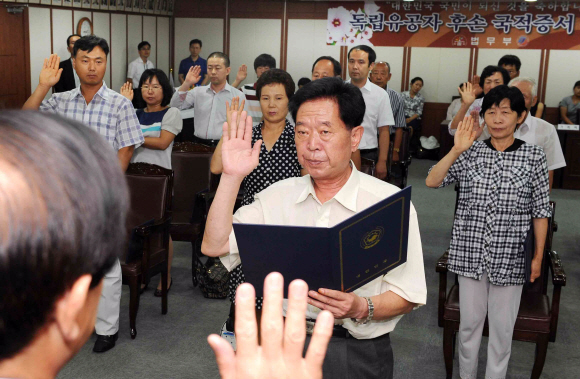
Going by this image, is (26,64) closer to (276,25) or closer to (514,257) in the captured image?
(276,25)

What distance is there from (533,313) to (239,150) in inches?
78.7

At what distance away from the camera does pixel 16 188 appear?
0.56 meters

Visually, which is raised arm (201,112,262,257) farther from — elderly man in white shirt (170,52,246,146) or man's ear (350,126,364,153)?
elderly man in white shirt (170,52,246,146)

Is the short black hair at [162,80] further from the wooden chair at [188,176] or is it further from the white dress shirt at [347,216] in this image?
the white dress shirt at [347,216]

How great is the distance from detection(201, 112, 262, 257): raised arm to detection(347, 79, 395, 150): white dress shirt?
129 inches

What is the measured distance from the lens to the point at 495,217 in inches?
110

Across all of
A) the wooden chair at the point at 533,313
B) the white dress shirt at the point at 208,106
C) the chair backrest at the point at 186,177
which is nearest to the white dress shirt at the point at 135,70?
the white dress shirt at the point at 208,106

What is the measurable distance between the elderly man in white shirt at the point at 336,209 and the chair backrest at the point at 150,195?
6.68 feet

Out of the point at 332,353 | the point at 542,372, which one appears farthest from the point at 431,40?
the point at 332,353

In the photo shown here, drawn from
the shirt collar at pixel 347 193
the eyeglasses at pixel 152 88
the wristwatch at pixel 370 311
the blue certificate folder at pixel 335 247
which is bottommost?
the wristwatch at pixel 370 311

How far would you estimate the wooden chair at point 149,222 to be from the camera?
3590 millimetres

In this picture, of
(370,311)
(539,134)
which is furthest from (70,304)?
Result: (539,134)

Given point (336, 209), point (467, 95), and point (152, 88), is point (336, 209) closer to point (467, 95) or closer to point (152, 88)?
point (467, 95)

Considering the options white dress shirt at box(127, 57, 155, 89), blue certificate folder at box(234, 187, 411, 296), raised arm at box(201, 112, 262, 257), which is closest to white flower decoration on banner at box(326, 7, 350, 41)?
white dress shirt at box(127, 57, 155, 89)
